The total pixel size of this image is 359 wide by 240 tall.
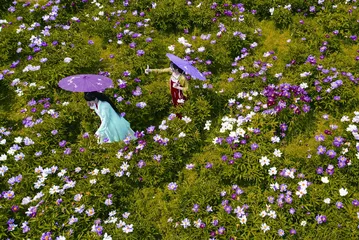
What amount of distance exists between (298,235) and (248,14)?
5.53 meters

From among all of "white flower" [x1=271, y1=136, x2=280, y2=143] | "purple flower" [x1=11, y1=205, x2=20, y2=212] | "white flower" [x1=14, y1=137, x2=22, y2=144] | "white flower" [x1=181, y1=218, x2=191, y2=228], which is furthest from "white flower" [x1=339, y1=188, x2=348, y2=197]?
"white flower" [x1=14, y1=137, x2=22, y2=144]

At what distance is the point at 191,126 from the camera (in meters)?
6.04

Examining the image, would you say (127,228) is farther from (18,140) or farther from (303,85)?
(303,85)

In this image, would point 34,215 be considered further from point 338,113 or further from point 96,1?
point 96,1

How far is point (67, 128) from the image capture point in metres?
6.50

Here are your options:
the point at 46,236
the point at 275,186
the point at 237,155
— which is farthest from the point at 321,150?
the point at 46,236

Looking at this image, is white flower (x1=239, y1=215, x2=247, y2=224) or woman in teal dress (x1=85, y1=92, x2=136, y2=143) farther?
woman in teal dress (x1=85, y1=92, x2=136, y2=143)

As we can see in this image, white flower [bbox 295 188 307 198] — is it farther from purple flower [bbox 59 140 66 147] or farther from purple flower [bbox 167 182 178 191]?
purple flower [bbox 59 140 66 147]

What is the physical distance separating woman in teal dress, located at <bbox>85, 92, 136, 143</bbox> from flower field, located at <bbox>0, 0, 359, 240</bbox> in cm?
18

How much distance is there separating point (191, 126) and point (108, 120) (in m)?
1.46

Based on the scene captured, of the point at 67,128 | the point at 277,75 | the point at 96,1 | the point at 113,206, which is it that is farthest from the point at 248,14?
the point at 113,206

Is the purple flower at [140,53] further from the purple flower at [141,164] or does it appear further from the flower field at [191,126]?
the purple flower at [141,164]

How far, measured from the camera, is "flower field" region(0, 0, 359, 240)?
5.04 m

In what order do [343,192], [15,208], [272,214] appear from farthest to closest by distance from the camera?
[15,208] < [343,192] < [272,214]
